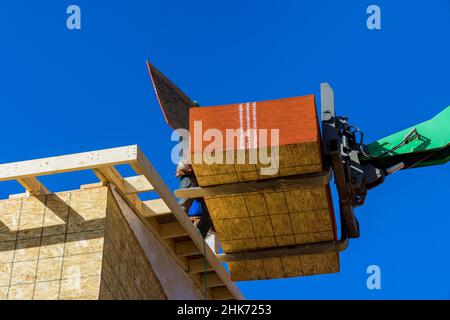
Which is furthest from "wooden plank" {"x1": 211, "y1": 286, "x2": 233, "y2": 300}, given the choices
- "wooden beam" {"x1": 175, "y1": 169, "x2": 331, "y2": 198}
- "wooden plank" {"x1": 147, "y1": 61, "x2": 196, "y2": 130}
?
"wooden beam" {"x1": 175, "y1": 169, "x2": 331, "y2": 198}

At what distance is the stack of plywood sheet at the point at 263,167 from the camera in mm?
13570

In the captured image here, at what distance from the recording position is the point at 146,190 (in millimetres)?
15219

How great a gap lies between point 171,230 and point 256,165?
132 inches

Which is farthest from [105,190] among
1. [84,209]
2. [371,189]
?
[371,189]

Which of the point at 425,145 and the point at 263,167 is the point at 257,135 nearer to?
the point at 263,167

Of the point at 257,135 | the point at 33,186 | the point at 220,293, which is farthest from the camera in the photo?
the point at 220,293

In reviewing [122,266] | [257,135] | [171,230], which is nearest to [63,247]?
[122,266]

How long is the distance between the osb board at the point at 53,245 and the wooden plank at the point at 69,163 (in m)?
0.75

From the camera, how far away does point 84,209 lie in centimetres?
1431

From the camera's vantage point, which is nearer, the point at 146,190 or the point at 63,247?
the point at 63,247

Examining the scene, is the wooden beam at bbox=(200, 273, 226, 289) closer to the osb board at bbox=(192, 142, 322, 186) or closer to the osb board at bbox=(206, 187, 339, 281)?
the osb board at bbox=(206, 187, 339, 281)

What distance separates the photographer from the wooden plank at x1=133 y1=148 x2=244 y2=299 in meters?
14.0
